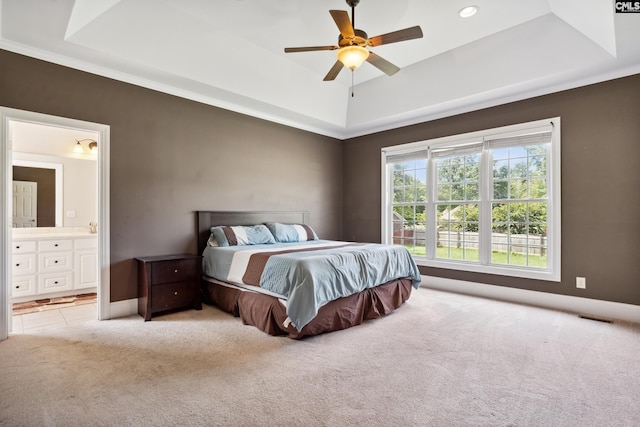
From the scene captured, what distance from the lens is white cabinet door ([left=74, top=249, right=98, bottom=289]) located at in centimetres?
450

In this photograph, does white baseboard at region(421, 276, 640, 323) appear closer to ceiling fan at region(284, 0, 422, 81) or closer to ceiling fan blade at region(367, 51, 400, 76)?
ceiling fan blade at region(367, 51, 400, 76)

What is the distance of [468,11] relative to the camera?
3158mm

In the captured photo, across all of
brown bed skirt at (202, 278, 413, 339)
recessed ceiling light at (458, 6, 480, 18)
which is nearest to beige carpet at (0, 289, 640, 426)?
brown bed skirt at (202, 278, 413, 339)

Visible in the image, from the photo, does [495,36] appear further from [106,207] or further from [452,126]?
[106,207]

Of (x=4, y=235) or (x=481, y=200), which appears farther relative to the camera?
(x=481, y=200)

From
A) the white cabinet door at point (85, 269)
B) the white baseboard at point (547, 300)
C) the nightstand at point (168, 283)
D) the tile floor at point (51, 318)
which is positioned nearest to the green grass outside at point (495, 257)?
the white baseboard at point (547, 300)

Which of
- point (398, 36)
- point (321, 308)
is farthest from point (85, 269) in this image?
point (398, 36)

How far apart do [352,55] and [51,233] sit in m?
4.82

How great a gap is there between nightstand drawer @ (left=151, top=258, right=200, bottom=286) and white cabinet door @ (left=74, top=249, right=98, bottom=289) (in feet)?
5.52

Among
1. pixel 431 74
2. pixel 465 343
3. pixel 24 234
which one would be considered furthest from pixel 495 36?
pixel 24 234

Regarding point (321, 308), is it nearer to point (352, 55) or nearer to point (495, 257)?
point (352, 55)

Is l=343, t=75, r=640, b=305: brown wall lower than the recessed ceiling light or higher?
lower

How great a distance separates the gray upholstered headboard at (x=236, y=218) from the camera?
13.8 ft

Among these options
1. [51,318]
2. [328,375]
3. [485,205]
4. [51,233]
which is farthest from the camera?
[51,233]
